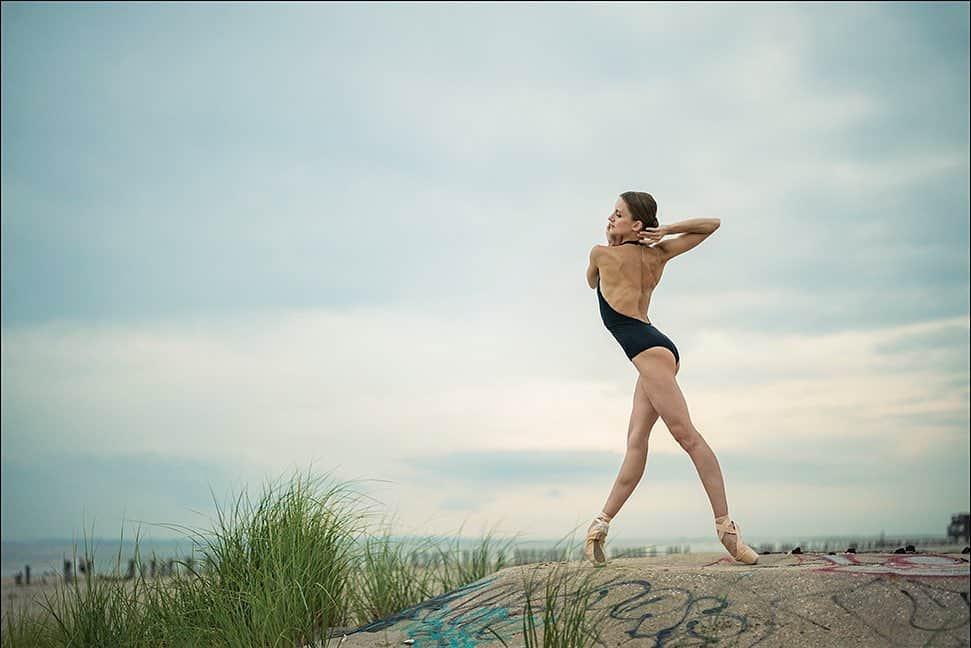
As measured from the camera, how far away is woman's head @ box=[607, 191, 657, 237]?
7.50m

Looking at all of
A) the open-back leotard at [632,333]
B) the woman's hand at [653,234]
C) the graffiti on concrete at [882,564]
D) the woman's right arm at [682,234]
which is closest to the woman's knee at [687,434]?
the open-back leotard at [632,333]

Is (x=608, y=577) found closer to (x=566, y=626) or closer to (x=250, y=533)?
(x=566, y=626)

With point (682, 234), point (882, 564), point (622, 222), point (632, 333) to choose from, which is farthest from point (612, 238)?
point (882, 564)

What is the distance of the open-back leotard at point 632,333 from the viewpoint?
24.1 feet

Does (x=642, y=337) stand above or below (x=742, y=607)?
above

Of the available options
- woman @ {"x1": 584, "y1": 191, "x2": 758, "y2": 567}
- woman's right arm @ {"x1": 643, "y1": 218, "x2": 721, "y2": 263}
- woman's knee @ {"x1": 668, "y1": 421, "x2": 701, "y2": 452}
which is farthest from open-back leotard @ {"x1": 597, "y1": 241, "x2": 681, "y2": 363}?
woman's knee @ {"x1": 668, "y1": 421, "x2": 701, "y2": 452}

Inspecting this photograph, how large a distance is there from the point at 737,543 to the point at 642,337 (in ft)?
5.81

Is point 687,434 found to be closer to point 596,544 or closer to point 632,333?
point 632,333

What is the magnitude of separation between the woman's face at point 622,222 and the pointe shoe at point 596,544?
239 cm

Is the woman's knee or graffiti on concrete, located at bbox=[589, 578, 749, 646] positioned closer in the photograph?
graffiti on concrete, located at bbox=[589, 578, 749, 646]

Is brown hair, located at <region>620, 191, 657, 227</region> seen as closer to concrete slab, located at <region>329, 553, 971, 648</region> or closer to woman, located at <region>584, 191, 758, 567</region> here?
woman, located at <region>584, 191, 758, 567</region>

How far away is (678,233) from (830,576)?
288cm

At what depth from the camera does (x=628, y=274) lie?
24.5 feet

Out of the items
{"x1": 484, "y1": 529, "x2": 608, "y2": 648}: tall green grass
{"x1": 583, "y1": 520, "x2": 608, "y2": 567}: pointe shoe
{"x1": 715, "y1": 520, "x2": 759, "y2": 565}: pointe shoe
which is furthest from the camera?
{"x1": 583, "y1": 520, "x2": 608, "y2": 567}: pointe shoe
